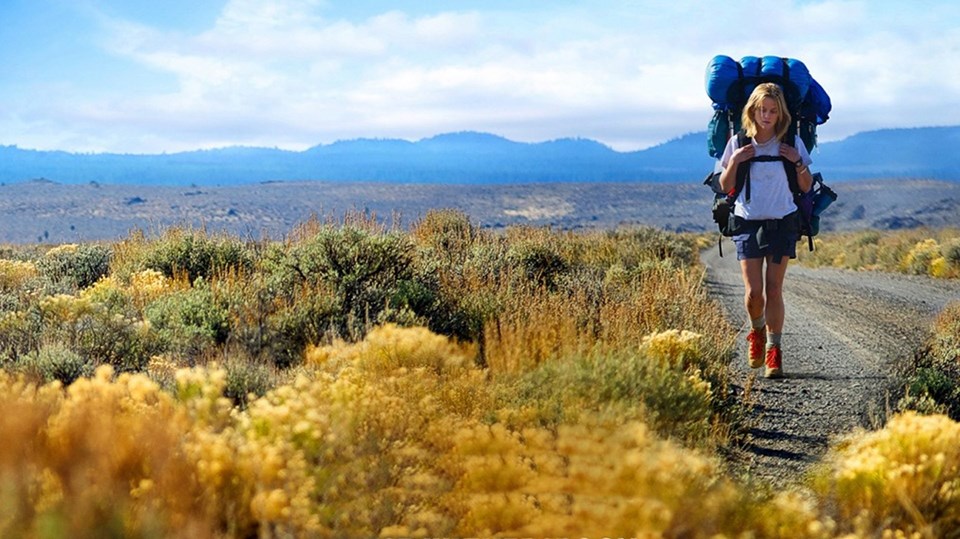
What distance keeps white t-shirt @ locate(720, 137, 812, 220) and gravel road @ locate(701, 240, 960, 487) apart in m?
1.21

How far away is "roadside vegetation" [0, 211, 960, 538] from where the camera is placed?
131 inches

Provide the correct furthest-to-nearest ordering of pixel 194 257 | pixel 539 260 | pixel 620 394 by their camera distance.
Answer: pixel 539 260 < pixel 194 257 < pixel 620 394

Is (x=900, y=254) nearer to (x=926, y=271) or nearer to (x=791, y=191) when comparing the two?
(x=926, y=271)

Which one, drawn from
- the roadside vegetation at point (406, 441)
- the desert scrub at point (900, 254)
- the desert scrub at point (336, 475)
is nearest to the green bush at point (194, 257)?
the roadside vegetation at point (406, 441)

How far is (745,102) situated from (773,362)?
2.02 metres

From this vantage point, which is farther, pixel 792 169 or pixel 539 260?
pixel 539 260

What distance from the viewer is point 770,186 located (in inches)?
263

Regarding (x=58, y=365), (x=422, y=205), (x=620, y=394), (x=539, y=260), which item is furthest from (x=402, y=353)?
(x=422, y=205)

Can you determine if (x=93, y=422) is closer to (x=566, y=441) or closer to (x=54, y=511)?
(x=54, y=511)

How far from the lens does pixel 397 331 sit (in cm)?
591

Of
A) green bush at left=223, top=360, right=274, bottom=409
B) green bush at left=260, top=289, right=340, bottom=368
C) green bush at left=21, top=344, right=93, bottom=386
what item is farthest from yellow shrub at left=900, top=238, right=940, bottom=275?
green bush at left=21, top=344, right=93, bottom=386

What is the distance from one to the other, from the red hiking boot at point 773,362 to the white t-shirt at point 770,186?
1.14 meters

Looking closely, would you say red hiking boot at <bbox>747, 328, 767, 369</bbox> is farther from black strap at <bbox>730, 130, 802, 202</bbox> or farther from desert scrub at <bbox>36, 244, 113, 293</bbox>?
desert scrub at <bbox>36, 244, 113, 293</bbox>

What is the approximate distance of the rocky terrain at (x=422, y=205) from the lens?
95.9 metres
